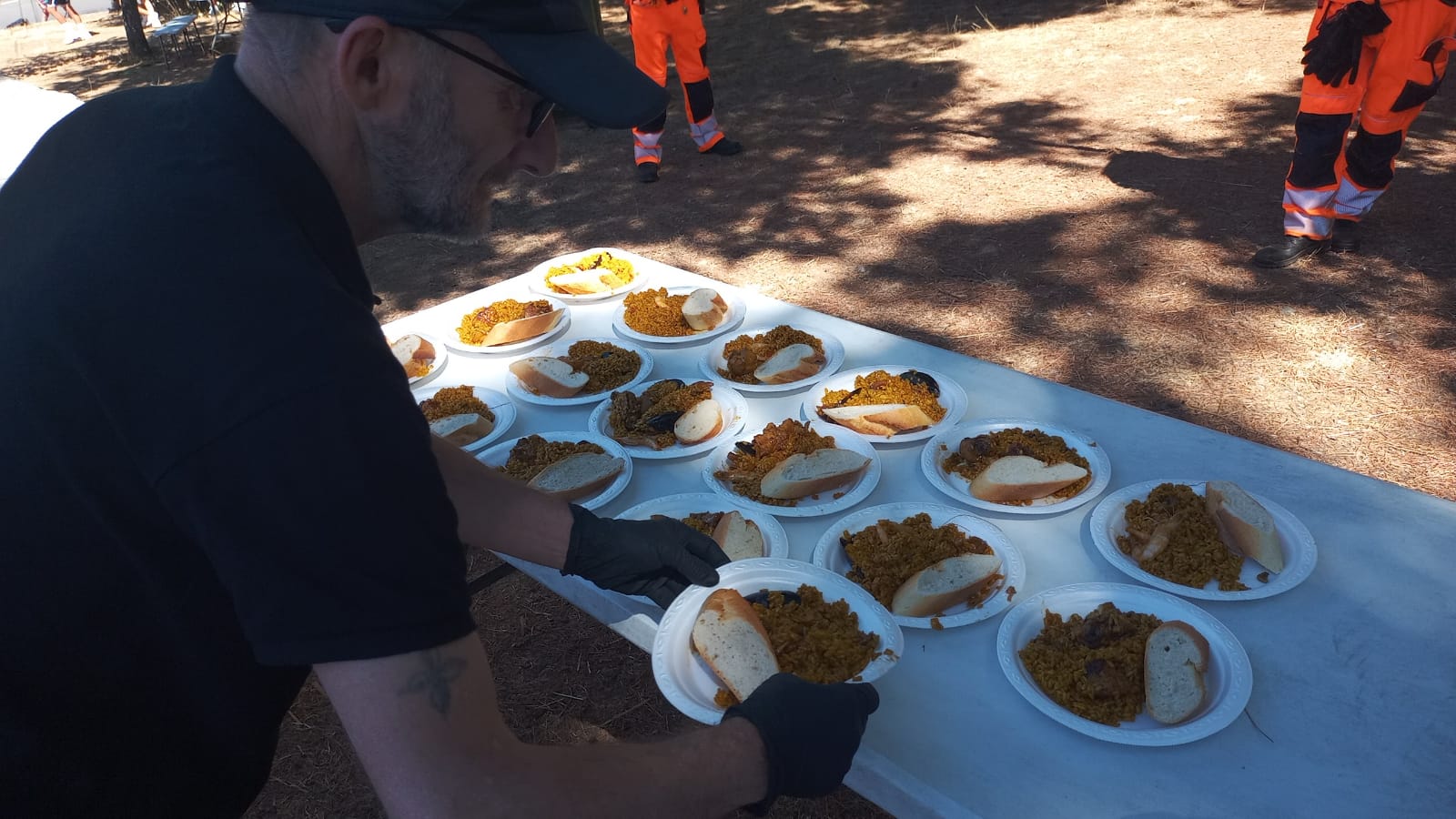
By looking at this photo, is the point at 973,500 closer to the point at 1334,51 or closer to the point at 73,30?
the point at 1334,51

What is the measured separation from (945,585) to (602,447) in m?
0.77

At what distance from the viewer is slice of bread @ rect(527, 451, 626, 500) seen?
64.2 inches

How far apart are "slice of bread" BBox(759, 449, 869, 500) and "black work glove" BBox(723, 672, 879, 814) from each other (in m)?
0.50

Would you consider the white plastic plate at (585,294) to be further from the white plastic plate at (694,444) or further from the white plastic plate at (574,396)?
the white plastic plate at (694,444)

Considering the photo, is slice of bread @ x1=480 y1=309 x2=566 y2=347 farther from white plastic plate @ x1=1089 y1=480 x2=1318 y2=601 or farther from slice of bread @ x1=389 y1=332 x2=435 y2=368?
white plastic plate @ x1=1089 y1=480 x2=1318 y2=601

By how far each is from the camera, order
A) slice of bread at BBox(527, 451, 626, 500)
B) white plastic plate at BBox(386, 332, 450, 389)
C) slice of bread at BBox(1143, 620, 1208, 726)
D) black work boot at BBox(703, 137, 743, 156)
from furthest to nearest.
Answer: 1. black work boot at BBox(703, 137, 743, 156)
2. white plastic plate at BBox(386, 332, 450, 389)
3. slice of bread at BBox(527, 451, 626, 500)
4. slice of bread at BBox(1143, 620, 1208, 726)

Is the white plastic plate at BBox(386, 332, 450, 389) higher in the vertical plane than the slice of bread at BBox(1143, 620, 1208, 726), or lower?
lower

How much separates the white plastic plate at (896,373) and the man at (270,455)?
0.70 m

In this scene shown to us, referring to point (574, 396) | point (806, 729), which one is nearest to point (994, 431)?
point (806, 729)

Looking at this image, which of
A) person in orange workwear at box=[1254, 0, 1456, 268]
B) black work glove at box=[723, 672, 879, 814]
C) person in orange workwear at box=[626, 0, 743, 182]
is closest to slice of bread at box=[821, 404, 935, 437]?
black work glove at box=[723, 672, 879, 814]

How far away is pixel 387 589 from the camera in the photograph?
0.80m

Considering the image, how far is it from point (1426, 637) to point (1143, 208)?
12.8 feet

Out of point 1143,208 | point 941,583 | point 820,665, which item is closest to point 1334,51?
point 1143,208

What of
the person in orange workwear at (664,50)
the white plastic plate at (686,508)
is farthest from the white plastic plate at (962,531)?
the person in orange workwear at (664,50)
